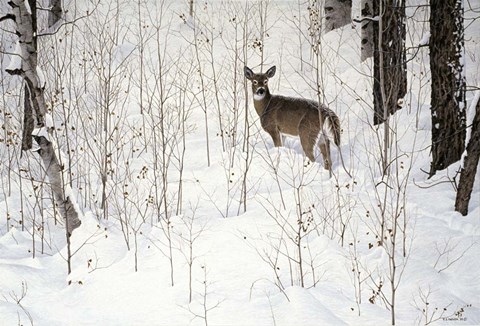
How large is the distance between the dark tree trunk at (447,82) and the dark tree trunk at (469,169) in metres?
0.86

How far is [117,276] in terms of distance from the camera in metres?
5.34

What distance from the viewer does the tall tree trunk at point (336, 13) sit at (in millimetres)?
12352

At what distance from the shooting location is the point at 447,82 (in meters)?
6.38

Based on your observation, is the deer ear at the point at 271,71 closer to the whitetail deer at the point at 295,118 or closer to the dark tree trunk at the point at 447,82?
the whitetail deer at the point at 295,118

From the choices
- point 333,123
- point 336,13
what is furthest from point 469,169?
point 336,13

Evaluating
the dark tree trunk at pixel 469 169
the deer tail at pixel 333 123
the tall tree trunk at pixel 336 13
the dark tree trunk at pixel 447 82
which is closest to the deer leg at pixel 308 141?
the deer tail at pixel 333 123

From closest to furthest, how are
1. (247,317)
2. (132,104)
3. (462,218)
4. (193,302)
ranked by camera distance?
(247,317) → (193,302) → (462,218) → (132,104)

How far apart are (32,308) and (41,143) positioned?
1.76 metres

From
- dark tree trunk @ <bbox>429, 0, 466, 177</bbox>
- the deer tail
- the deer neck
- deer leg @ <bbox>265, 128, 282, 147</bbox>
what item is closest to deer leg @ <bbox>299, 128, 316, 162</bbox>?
the deer tail

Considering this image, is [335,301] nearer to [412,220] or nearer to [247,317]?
[247,317]

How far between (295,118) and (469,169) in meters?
2.77

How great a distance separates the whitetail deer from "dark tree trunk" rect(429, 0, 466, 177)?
124 centimetres

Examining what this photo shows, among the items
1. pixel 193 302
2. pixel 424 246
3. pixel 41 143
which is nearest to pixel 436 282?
pixel 424 246

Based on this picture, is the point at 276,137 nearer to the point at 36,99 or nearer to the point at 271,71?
the point at 271,71
